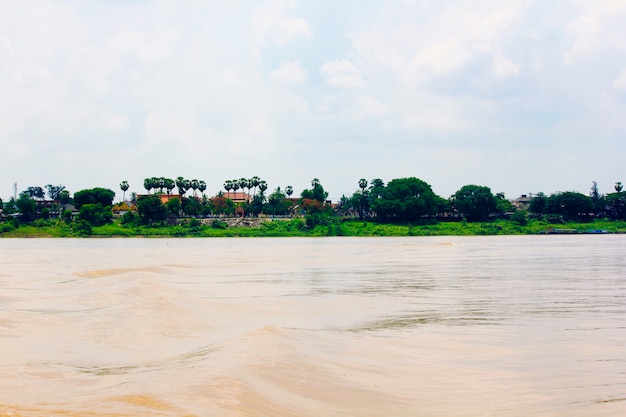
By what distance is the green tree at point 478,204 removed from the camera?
154 meters

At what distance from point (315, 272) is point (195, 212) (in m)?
115

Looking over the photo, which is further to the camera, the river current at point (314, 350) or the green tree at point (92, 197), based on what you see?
the green tree at point (92, 197)

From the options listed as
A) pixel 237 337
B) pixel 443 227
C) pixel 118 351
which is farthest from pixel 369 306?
pixel 443 227

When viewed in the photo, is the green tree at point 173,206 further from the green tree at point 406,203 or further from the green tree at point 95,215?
the green tree at point 406,203

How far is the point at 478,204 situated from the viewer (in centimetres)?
15362

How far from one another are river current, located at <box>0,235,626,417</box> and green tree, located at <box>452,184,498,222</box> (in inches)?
4751

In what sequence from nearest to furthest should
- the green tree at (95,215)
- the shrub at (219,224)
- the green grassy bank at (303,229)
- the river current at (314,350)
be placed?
the river current at (314,350) < the green grassy bank at (303,229) < the green tree at (95,215) < the shrub at (219,224)

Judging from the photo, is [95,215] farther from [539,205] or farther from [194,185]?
[539,205]

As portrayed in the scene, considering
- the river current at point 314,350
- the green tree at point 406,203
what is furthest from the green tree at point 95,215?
the river current at point 314,350

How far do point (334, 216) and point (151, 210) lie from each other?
43.4 meters

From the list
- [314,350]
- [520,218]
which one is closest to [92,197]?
[520,218]

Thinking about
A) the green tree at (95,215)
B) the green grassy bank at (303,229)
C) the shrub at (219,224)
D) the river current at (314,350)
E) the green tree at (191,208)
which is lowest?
the river current at (314,350)

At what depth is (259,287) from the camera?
35.1m

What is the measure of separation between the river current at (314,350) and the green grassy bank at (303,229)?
341 feet
